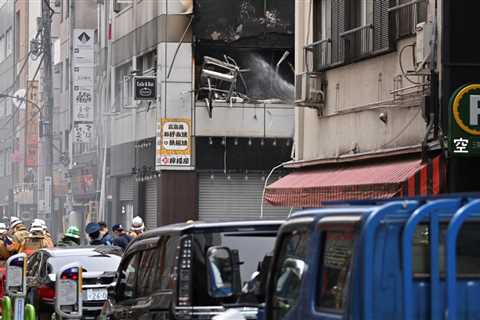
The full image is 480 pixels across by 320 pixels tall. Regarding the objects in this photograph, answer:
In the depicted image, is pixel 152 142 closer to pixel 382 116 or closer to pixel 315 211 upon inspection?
pixel 382 116

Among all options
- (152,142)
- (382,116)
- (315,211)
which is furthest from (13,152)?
(315,211)

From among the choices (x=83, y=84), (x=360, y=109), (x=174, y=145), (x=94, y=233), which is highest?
(x=83, y=84)

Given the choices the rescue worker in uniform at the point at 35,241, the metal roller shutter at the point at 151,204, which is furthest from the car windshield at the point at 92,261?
the metal roller shutter at the point at 151,204

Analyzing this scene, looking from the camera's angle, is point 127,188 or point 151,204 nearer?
point 151,204

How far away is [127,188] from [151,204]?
124 inches

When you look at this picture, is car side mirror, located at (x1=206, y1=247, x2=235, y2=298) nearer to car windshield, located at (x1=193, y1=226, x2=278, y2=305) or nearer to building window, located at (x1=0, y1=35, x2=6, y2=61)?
car windshield, located at (x1=193, y1=226, x2=278, y2=305)

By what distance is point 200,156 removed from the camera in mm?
33875

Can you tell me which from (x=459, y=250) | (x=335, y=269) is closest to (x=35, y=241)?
(x=335, y=269)

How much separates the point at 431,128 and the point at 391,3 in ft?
10.5

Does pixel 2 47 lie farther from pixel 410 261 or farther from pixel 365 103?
pixel 410 261

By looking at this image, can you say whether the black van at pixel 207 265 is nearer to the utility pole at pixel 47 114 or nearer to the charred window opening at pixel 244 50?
the charred window opening at pixel 244 50

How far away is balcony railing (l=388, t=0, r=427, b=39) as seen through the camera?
62.6ft

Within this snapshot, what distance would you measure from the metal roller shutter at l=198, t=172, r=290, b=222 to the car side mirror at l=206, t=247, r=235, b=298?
2349 cm

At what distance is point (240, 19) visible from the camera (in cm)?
3431
